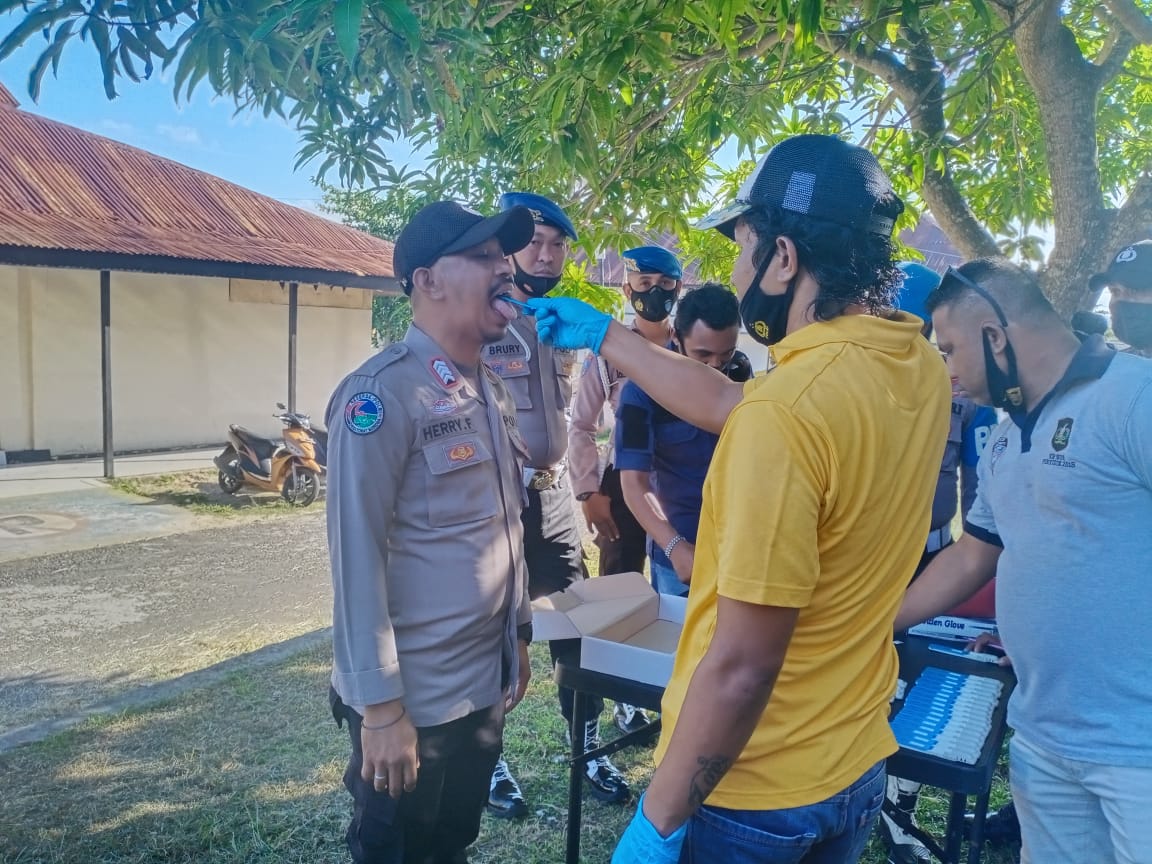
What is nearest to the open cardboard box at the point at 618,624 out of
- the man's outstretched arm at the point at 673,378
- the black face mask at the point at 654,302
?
the man's outstretched arm at the point at 673,378

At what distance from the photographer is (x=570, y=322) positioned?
7.24 ft

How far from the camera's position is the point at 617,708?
384 centimetres

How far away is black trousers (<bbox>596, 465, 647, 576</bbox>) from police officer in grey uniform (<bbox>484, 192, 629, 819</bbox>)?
534 millimetres

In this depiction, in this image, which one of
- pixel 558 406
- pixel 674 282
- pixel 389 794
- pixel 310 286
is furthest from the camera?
pixel 310 286

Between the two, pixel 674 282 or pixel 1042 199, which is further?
pixel 1042 199

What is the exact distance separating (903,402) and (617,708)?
A: 9.84 ft

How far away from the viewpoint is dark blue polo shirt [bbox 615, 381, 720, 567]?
115 inches

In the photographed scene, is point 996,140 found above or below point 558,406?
above

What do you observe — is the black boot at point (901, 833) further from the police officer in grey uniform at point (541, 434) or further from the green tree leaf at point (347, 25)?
the green tree leaf at point (347, 25)

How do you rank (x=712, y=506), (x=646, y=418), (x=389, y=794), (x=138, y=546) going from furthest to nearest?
(x=138, y=546) → (x=646, y=418) → (x=389, y=794) → (x=712, y=506)

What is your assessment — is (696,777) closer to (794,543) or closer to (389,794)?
(794,543)

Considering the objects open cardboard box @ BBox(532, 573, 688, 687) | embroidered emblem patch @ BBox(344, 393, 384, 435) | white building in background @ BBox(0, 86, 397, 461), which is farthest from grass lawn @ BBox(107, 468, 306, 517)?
embroidered emblem patch @ BBox(344, 393, 384, 435)

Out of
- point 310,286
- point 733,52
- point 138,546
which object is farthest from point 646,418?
point 310,286

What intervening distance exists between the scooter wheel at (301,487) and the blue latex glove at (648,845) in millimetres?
8227
